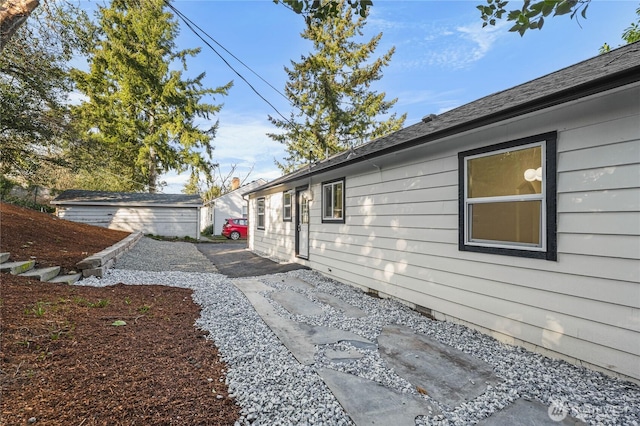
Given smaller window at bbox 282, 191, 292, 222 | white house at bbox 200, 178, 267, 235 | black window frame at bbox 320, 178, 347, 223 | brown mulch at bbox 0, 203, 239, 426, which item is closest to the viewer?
brown mulch at bbox 0, 203, 239, 426

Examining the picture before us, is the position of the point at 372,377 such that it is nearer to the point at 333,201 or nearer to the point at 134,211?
the point at 333,201

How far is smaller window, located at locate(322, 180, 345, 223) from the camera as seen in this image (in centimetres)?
694

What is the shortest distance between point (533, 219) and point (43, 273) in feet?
20.6

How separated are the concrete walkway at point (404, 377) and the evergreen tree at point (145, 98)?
2006 centimetres

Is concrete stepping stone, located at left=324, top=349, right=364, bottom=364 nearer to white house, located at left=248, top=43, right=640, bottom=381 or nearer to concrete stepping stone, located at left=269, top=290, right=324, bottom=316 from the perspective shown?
concrete stepping stone, located at left=269, top=290, right=324, bottom=316

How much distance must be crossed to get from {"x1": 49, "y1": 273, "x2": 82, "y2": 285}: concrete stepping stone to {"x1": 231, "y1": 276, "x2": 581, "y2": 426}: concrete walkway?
2917 mm

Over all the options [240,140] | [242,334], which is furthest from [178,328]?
[240,140]

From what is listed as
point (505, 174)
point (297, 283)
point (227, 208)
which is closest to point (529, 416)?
point (505, 174)

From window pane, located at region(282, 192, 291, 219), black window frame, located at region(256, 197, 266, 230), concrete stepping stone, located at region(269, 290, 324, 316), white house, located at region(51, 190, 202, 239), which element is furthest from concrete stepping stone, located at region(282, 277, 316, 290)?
white house, located at region(51, 190, 202, 239)

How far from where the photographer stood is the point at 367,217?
5859 millimetres

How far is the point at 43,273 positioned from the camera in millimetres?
4473

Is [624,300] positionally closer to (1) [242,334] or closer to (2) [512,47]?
(1) [242,334]

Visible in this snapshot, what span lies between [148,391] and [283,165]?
72.6ft

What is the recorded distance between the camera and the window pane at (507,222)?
10.6 feet
